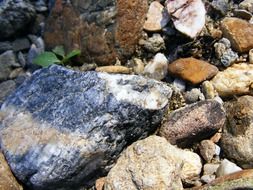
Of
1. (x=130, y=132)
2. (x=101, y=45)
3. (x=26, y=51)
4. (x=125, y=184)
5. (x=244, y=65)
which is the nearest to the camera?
(x=125, y=184)

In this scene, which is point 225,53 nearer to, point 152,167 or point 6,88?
point 152,167

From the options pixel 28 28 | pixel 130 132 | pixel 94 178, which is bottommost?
pixel 94 178

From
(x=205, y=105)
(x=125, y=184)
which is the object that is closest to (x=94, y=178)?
(x=125, y=184)

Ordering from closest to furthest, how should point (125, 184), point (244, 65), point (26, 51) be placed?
point (125, 184) < point (244, 65) < point (26, 51)

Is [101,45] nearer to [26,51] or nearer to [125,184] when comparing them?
[26,51]

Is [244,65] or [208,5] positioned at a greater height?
[208,5]

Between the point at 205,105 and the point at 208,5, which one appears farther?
the point at 208,5

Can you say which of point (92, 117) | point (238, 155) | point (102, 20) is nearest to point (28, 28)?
point (102, 20)
